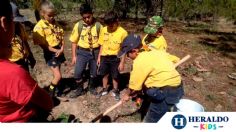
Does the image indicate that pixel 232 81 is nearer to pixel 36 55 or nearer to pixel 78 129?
pixel 36 55

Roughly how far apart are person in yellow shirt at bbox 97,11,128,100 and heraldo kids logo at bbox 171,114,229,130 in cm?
223

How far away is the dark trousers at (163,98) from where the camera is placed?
4.50 meters

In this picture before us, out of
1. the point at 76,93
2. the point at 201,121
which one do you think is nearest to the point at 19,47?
the point at 76,93

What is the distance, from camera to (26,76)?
2.02 meters

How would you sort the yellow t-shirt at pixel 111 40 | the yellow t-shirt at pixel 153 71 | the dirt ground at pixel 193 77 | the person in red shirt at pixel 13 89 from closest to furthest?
the person in red shirt at pixel 13 89 < the yellow t-shirt at pixel 153 71 < the yellow t-shirt at pixel 111 40 < the dirt ground at pixel 193 77

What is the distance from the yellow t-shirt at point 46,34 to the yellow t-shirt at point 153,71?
2.16 metres

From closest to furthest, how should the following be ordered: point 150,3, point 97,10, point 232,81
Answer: point 232,81 < point 150,3 < point 97,10

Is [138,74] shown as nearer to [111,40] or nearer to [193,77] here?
[111,40]

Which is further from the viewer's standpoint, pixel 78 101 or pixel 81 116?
pixel 78 101

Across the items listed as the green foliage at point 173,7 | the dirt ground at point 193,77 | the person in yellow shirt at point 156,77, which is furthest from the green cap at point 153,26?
the green foliage at point 173,7

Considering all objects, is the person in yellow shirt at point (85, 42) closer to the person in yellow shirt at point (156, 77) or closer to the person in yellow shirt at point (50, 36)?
the person in yellow shirt at point (50, 36)

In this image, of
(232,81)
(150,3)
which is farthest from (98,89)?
(150,3)

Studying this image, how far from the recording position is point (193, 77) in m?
7.96

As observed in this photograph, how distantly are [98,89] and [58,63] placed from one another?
1.20 meters
